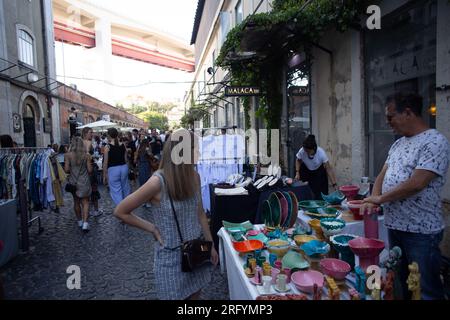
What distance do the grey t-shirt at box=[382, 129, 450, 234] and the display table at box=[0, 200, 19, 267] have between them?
4.68 m

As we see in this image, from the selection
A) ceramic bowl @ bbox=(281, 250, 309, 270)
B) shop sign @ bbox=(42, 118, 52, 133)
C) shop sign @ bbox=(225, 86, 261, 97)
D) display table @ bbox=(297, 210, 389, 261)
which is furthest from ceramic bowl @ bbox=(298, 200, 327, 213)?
shop sign @ bbox=(42, 118, 52, 133)

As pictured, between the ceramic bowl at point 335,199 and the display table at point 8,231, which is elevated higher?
the ceramic bowl at point 335,199

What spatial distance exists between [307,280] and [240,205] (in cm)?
249

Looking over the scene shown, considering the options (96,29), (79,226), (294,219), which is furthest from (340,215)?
(96,29)

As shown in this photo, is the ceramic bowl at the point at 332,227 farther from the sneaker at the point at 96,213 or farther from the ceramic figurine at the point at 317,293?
the sneaker at the point at 96,213

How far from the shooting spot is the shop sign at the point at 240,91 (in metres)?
9.12

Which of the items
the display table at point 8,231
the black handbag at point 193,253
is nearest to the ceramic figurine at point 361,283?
the black handbag at point 193,253

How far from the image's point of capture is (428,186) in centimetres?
220

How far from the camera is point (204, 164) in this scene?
5.90 meters

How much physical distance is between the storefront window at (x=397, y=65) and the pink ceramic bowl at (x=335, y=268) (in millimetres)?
2963

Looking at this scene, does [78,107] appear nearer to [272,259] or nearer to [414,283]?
[272,259]

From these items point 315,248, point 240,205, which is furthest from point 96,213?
point 315,248

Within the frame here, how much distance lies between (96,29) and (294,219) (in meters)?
35.6
